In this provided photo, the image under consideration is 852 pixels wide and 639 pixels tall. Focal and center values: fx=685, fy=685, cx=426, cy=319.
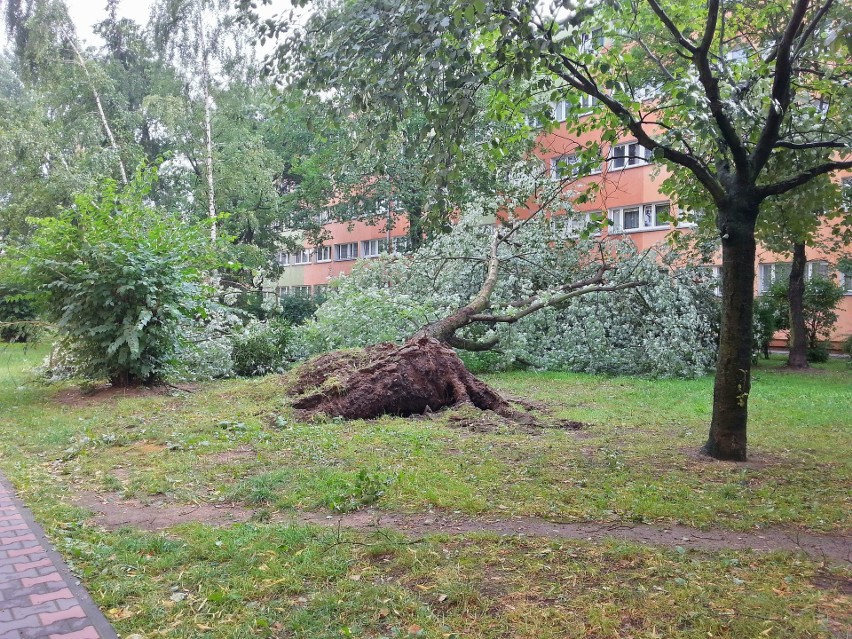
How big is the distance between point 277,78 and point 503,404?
5.44 metres

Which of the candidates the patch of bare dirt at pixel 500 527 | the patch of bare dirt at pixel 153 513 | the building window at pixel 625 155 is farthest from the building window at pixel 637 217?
the patch of bare dirt at pixel 153 513

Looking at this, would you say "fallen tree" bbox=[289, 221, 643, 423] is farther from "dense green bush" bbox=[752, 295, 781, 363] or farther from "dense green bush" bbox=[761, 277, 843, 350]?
"dense green bush" bbox=[761, 277, 843, 350]

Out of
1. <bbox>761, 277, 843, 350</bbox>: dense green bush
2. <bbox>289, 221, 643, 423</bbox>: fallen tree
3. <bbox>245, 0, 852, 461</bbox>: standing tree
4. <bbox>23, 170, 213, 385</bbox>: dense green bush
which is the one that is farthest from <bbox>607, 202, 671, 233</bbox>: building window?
<bbox>23, 170, 213, 385</bbox>: dense green bush

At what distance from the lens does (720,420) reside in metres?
6.64

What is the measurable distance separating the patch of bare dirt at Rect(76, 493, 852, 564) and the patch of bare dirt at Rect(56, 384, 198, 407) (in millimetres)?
6198

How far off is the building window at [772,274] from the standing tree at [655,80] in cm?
1333

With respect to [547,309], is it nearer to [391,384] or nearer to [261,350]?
[261,350]

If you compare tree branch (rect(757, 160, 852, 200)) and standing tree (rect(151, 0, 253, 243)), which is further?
standing tree (rect(151, 0, 253, 243))

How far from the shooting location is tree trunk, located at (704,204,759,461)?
6484mm

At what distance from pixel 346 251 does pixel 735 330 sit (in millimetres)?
38776

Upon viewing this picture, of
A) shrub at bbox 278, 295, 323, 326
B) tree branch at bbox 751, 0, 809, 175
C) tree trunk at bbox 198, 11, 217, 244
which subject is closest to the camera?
tree branch at bbox 751, 0, 809, 175

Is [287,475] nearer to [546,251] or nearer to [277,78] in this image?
[277,78]

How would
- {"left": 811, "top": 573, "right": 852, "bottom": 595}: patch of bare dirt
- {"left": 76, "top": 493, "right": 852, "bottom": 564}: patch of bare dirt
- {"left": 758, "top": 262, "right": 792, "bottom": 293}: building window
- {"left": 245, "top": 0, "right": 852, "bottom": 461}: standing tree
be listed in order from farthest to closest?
{"left": 758, "top": 262, "right": 792, "bottom": 293}: building window
{"left": 245, "top": 0, "right": 852, "bottom": 461}: standing tree
{"left": 76, "top": 493, "right": 852, "bottom": 564}: patch of bare dirt
{"left": 811, "top": 573, "right": 852, "bottom": 595}: patch of bare dirt

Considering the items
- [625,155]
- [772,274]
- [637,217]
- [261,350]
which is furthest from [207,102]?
[772,274]
